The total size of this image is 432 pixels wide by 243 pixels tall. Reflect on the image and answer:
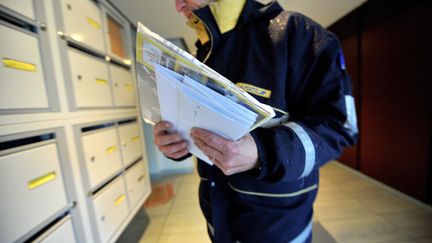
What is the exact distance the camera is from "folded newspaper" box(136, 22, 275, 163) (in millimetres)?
275

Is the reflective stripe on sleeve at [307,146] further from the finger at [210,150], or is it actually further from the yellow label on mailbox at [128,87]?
the yellow label on mailbox at [128,87]

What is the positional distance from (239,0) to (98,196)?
1.27 metres

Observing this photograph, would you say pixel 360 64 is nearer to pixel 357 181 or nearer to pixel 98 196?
pixel 357 181

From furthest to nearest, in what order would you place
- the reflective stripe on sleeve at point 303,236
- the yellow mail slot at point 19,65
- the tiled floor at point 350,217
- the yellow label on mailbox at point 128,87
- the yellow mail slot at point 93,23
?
the yellow label on mailbox at point 128,87 < the tiled floor at point 350,217 < the yellow mail slot at point 93,23 < the yellow mail slot at point 19,65 < the reflective stripe on sleeve at point 303,236

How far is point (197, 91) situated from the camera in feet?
0.97

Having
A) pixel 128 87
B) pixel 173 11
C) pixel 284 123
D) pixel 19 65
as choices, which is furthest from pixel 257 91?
pixel 173 11

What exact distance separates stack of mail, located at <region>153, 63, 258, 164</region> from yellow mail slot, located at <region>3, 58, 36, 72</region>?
2.41 feet

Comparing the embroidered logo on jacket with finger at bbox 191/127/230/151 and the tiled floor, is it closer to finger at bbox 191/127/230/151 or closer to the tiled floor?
finger at bbox 191/127/230/151

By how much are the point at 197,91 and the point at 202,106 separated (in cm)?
3

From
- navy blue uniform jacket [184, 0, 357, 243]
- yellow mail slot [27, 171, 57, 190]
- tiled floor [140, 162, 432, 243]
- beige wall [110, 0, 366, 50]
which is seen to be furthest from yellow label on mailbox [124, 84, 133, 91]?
navy blue uniform jacket [184, 0, 357, 243]

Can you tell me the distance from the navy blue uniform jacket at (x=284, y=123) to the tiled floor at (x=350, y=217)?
1.07 meters

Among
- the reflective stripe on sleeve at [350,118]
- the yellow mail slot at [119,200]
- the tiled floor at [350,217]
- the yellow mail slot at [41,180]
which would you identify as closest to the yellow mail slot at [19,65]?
the yellow mail slot at [41,180]

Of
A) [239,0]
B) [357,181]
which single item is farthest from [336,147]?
[357,181]

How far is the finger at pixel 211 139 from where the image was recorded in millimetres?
339
